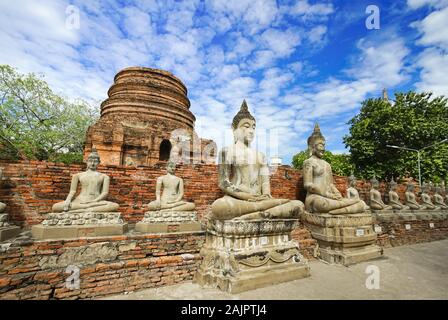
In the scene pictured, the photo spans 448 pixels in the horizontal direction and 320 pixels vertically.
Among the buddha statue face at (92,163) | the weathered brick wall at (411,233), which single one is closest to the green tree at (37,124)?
the buddha statue face at (92,163)

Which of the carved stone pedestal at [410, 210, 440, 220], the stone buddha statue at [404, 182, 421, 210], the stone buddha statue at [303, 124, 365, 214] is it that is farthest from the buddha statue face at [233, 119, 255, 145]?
the stone buddha statue at [404, 182, 421, 210]

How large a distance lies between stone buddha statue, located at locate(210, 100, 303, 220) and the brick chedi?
7621mm

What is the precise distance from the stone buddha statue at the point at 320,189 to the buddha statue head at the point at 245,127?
2.44 metres

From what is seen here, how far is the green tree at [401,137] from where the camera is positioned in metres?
14.9

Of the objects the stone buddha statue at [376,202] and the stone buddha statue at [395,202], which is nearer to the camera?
the stone buddha statue at [376,202]

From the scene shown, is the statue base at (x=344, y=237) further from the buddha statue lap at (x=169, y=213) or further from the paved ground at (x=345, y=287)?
the buddha statue lap at (x=169, y=213)

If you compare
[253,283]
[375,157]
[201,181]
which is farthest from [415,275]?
[375,157]

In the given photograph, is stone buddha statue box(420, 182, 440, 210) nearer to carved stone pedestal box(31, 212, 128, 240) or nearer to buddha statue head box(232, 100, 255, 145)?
buddha statue head box(232, 100, 255, 145)

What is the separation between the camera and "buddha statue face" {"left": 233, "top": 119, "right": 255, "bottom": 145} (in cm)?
455

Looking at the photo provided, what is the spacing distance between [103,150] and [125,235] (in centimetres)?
→ 783
